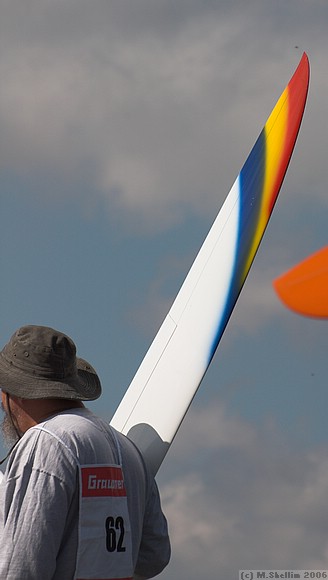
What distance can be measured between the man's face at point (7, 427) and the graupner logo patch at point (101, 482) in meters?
0.30

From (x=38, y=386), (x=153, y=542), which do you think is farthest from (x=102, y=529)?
(x=153, y=542)

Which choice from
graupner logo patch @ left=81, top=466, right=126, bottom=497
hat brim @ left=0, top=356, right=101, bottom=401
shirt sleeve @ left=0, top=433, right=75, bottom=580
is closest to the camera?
shirt sleeve @ left=0, top=433, right=75, bottom=580

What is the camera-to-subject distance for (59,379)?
2.73m

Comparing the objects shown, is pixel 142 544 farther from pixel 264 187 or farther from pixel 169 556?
pixel 264 187

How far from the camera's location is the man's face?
8.91 ft

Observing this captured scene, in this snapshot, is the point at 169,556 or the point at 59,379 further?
the point at 169,556

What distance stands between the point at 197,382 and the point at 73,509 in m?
1.28

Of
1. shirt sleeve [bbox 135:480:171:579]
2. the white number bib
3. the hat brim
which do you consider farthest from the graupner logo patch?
shirt sleeve [bbox 135:480:171:579]

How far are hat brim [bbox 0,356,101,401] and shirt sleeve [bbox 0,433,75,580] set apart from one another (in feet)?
0.73

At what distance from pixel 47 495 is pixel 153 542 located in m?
0.70

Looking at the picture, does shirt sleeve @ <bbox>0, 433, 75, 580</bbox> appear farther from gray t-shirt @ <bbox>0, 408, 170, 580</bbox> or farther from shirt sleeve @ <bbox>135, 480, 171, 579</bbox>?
shirt sleeve @ <bbox>135, 480, 171, 579</bbox>

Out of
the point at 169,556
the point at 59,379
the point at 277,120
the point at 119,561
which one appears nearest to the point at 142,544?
the point at 169,556

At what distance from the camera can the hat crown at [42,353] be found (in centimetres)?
272

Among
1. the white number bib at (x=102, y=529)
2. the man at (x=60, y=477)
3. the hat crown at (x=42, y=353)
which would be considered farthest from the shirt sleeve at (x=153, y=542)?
the hat crown at (x=42, y=353)
